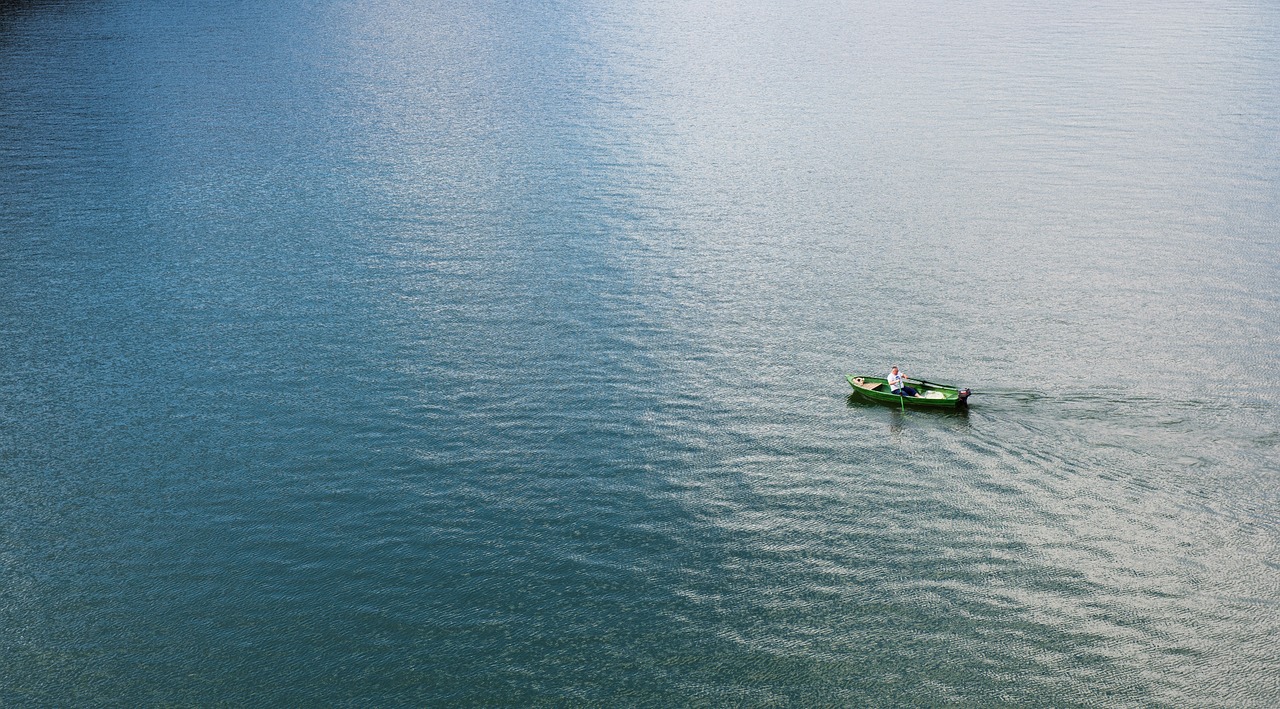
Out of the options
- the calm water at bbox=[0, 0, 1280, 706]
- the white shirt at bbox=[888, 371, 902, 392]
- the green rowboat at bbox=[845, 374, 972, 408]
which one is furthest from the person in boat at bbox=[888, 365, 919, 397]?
the calm water at bbox=[0, 0, 1280, 706]

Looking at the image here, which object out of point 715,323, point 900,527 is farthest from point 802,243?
point 900,527

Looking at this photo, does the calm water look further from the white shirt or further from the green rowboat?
the white shirt

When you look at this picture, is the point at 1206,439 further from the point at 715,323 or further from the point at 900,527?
the point at 715,323

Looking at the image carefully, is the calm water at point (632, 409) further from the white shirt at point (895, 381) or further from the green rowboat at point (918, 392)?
the white shirt at point (895, 381)

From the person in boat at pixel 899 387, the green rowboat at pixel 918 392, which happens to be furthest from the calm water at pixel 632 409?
the person in boat at pixel 899 387

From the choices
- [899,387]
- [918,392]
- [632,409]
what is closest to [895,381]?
[899,387]
